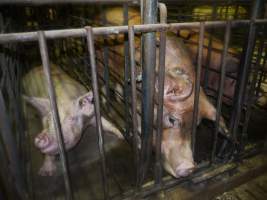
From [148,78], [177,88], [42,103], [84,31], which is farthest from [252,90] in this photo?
[42,103]

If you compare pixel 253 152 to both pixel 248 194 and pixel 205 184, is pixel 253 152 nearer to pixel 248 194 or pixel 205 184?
Result: pixel 248 194

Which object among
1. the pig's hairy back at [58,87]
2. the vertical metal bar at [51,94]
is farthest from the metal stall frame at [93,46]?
the pig's hairy back at [58,87]

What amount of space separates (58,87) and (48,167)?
984mm

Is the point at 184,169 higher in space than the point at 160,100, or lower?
lower

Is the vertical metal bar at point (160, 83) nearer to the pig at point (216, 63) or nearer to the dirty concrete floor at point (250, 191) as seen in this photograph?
the dirty concrete floor at point (250, 191)

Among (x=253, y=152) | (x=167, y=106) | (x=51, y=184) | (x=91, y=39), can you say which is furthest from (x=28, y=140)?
(x=253, y=152)

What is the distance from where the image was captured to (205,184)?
6.75 feet

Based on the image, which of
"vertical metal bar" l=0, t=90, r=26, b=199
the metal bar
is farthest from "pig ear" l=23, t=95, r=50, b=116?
the metal bar

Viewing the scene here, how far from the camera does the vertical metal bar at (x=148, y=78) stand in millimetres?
1475

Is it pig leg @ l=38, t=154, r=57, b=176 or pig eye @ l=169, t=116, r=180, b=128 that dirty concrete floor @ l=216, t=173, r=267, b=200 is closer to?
pig eye @ l=169, t=116, r=180, b=128

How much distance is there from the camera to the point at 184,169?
1.84 meters

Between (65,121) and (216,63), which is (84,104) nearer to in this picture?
(65,121)

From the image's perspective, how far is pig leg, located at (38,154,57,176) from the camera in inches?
83.6

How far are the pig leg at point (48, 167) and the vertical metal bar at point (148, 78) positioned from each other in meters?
0.85
